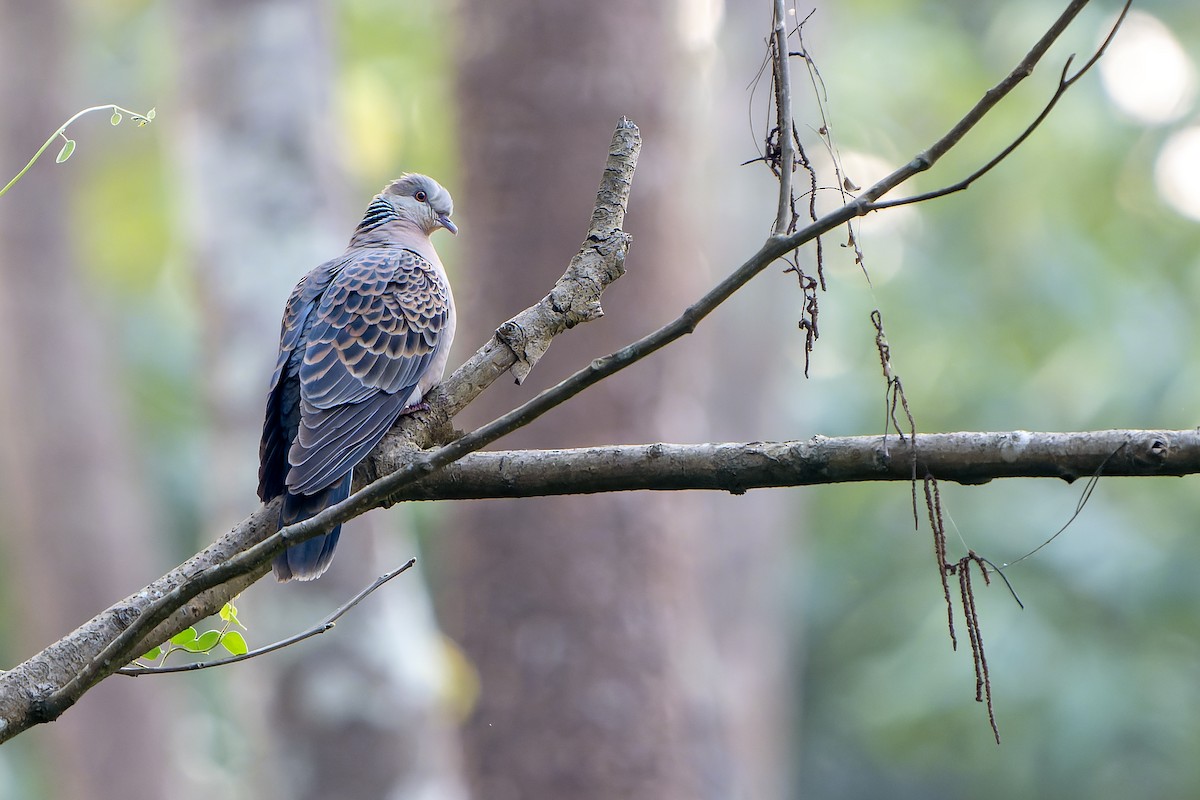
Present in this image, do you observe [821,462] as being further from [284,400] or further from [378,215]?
[378,215]

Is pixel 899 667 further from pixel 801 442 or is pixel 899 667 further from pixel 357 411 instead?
pixel 801 442

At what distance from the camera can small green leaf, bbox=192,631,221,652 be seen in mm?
2230

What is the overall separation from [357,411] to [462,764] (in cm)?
454

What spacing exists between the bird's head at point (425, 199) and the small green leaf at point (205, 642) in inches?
116

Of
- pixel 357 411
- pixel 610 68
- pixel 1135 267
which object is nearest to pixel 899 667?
pixel 1135 267

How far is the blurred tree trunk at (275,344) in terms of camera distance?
21.0 ft

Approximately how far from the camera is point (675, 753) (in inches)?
281

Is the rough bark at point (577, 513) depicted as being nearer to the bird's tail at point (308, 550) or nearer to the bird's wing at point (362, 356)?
the bird's wing at point (362, 356)

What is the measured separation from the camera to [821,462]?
2.15 meters

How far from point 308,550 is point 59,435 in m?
8.18

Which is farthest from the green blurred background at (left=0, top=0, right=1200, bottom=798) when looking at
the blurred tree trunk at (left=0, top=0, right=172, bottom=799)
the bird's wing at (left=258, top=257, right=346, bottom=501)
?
the bird's wing at (left=258, top=257, right=346, bottom=501)

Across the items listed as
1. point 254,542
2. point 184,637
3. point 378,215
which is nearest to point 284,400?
point 254,542

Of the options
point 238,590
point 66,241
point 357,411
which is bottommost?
point 238,590

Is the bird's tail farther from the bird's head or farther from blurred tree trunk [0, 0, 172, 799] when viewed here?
blurred tree trunk [0, 0, 172, 799]
